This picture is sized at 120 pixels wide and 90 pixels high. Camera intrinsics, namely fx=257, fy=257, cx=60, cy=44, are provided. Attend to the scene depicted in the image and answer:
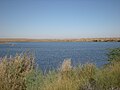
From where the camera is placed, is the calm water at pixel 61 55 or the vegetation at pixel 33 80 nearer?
the vegetation at pixel 33 80

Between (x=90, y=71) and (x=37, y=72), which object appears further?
(x=90, y=71)

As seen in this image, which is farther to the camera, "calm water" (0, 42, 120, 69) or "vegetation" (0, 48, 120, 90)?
"calm water" (0, 42, 120, 69)

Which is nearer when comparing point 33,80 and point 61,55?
point 33,80

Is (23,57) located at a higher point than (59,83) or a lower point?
higher

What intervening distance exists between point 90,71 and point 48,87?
11.5ft

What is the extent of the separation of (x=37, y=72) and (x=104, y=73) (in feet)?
7.83

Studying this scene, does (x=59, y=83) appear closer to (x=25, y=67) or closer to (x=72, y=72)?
(x=25, y=67)

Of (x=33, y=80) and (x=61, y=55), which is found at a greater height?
(x=33, y=80)

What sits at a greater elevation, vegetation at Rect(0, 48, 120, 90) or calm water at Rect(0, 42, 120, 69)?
vegetation at Rect(0, 48, 120, 90)

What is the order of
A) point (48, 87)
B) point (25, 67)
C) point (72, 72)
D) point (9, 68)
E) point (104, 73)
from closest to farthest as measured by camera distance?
point (48, 87) → point (9, 68) → point (25, 67) → point (104, 73) → point (72, 72)

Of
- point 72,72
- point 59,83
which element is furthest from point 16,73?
point 72,72

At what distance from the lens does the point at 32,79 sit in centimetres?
789

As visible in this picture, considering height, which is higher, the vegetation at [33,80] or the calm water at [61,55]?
the vegetation at [33,80]

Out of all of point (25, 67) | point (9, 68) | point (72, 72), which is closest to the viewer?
point (9, 68)
